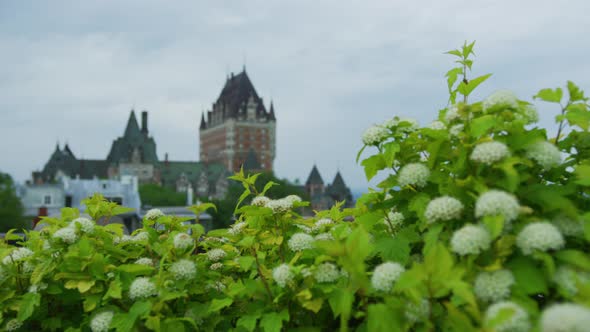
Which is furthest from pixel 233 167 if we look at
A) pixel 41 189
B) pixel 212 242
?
pixel 212 242

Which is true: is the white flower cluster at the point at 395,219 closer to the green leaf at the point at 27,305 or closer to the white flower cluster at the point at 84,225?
the white flower cluster at the point at 84,225

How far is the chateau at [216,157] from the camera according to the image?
406 ft

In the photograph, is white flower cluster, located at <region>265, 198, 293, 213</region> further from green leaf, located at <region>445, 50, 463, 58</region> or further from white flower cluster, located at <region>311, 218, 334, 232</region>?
green leaf, located at <region>445, 50, 463, 58</region>

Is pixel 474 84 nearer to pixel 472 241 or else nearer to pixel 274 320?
pixel 472 241

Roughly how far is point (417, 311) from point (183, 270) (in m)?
1.38

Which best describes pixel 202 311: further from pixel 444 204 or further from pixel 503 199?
pixel 503 199

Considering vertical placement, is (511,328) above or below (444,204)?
below

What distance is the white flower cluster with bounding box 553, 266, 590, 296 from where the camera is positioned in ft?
6.47

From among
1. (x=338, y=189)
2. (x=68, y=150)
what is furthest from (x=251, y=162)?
(x=68, y=150)

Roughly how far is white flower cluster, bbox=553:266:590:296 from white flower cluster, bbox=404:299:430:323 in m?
→ 0.52

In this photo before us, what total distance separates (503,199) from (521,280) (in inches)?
13.0

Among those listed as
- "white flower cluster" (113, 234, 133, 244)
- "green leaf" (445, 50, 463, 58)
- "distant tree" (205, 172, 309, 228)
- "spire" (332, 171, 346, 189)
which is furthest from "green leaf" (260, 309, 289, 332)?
"spire" (332, 171, 346, 189)

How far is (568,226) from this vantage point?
2.26m

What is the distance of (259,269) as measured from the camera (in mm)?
2824
